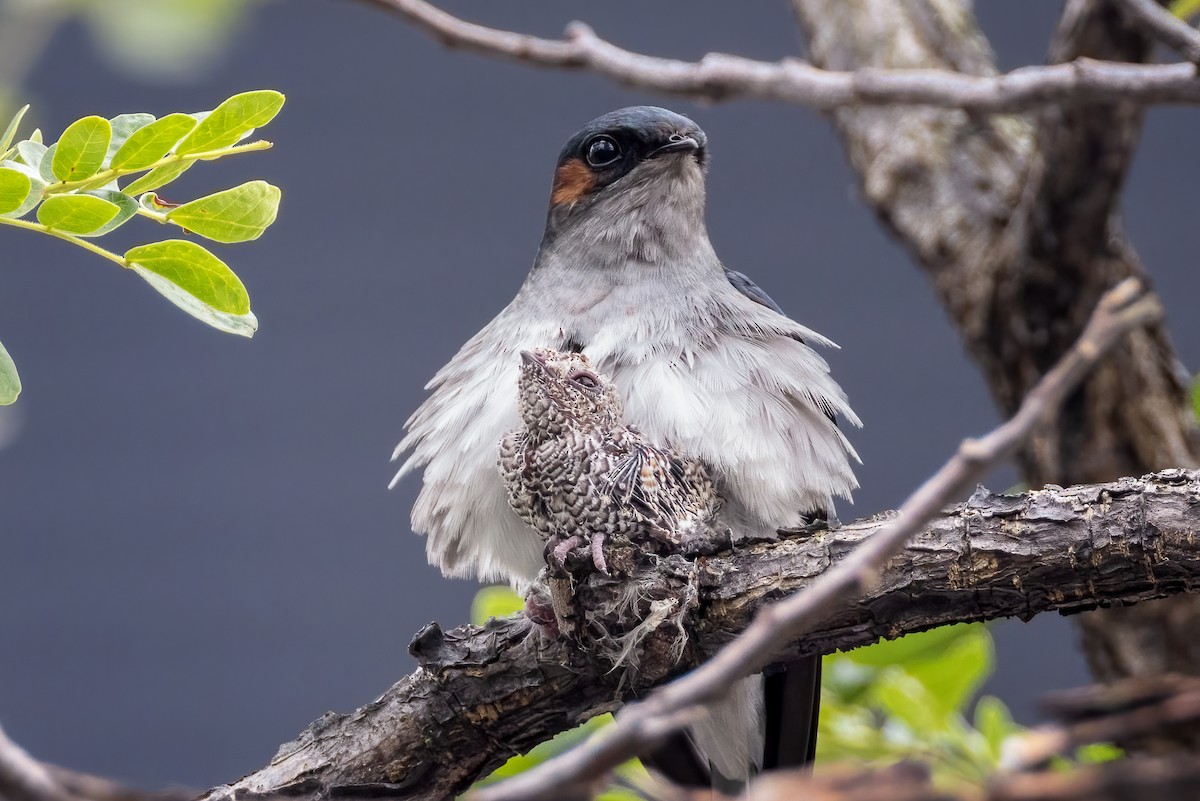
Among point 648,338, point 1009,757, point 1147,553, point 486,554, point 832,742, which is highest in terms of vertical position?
point 648,338

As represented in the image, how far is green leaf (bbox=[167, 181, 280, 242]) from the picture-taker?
57.5 inches

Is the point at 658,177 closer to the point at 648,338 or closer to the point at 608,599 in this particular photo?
the point at 648,338

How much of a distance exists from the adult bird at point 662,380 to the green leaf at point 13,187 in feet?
4.32

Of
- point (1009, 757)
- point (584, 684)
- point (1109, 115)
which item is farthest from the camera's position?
point (1109, 115)

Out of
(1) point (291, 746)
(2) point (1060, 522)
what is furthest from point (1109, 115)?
(1) point (291, 746)

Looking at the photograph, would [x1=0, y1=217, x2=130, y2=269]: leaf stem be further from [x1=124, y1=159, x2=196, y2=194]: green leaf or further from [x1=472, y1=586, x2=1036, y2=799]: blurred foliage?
[x1=472, y1=586, x2=1036, y2=799]: blurred foliage

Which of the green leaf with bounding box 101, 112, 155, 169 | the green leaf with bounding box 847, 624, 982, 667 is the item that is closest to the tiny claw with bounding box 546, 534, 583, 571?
the green leaf with bounding box 101, 112, 155, 169

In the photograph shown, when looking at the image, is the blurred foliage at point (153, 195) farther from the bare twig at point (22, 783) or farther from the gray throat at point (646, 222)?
the gray throat at point (646, 222)

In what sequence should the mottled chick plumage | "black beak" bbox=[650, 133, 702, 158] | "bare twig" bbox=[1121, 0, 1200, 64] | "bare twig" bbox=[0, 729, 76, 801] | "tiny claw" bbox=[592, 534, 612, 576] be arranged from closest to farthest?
"bare twig" bbox=[0, 729, 76, 801]
"bare twig" bbox=[1121, 0, 1200, 64]
"tiny claw" bbox=[592, 534, 612, 576]
the mottled chick plumage
"black beak" bbox=[650, 133, 702, 158]

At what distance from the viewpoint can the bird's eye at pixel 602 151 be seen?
10.1ft

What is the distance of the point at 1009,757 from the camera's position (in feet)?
2.51

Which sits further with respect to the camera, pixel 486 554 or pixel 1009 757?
pixel 486 554

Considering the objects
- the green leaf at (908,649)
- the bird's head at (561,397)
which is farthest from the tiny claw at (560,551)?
the green leaf at (908,649)

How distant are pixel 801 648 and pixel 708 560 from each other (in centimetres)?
21
